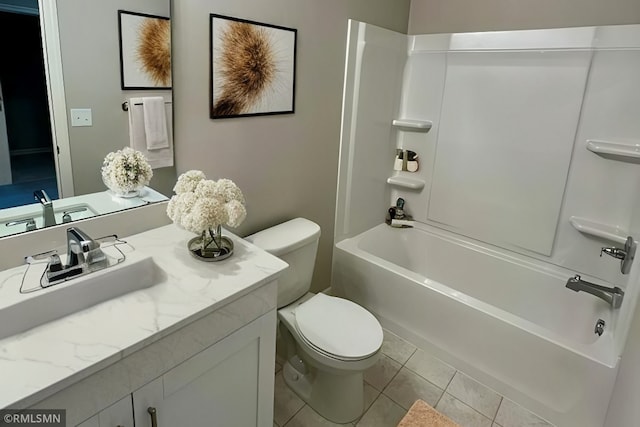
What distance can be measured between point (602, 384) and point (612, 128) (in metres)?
1.29

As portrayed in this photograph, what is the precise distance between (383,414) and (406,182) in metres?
1.54

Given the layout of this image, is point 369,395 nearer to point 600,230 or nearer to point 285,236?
point 285,236

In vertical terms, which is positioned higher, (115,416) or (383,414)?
(115,416)

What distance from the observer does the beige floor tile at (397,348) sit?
2.32 m

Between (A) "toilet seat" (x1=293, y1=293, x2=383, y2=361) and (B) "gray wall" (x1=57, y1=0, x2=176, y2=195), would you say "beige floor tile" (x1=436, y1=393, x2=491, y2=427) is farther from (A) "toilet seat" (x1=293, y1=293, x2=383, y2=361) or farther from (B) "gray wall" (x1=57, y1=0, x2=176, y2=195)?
(B) "gray wall" (x1=57, y1=0, x2=176, y2=195)

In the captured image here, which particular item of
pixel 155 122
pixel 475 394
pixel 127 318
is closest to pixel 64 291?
pixel 127 318

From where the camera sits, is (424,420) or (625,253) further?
(625,253)

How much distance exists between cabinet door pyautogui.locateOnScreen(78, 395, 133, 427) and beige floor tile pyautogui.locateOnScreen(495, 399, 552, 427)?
1.71 meters

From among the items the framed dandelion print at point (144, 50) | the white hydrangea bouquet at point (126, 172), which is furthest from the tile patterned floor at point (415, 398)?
the framed dandelion print at point (144, 50)

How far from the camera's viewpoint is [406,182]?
9.32 ft

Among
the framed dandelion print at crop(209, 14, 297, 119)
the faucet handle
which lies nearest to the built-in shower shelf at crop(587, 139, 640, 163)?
the faucet handle

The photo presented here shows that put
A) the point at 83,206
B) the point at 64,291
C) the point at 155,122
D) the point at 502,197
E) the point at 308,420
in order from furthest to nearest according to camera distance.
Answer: the point at 502,197, the point at 308,420, the point at 155,122, the point at 83,206, the point at 64,291

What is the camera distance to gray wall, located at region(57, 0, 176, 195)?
125cm

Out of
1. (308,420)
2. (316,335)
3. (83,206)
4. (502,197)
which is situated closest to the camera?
(83,206)
